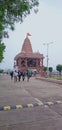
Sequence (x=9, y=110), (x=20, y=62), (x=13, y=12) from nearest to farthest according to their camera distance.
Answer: (x=9, y=110)
(x=13, y=12)
(x=20, y=62)

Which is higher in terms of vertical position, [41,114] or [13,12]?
[13,12]

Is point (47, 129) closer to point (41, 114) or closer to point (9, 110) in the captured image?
point (41, 114)

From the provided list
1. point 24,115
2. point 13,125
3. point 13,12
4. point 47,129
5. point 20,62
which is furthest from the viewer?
point 20,62

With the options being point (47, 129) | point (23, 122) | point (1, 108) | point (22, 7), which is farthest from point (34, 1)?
point (47, 129)

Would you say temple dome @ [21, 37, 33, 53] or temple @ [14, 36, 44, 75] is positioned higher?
temple dome @ [21, 37, 33, 53]

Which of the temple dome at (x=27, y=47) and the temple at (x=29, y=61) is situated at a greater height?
the temple dome at (x=27, y=47)

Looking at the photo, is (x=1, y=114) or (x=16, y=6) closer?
(x=1, y=114)

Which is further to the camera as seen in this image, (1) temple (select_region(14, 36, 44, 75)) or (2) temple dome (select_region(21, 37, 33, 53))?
(2) temple dome (select_region(21, 37, 33, 53))

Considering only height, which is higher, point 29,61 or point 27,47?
point 27,47

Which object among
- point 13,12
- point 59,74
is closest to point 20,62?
point 59,74

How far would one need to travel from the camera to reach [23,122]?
9.29 metres

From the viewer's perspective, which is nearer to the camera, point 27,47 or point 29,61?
point 29,61

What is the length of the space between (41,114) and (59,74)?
3717cm

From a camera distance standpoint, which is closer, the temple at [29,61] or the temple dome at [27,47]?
the temple at [29,61]
